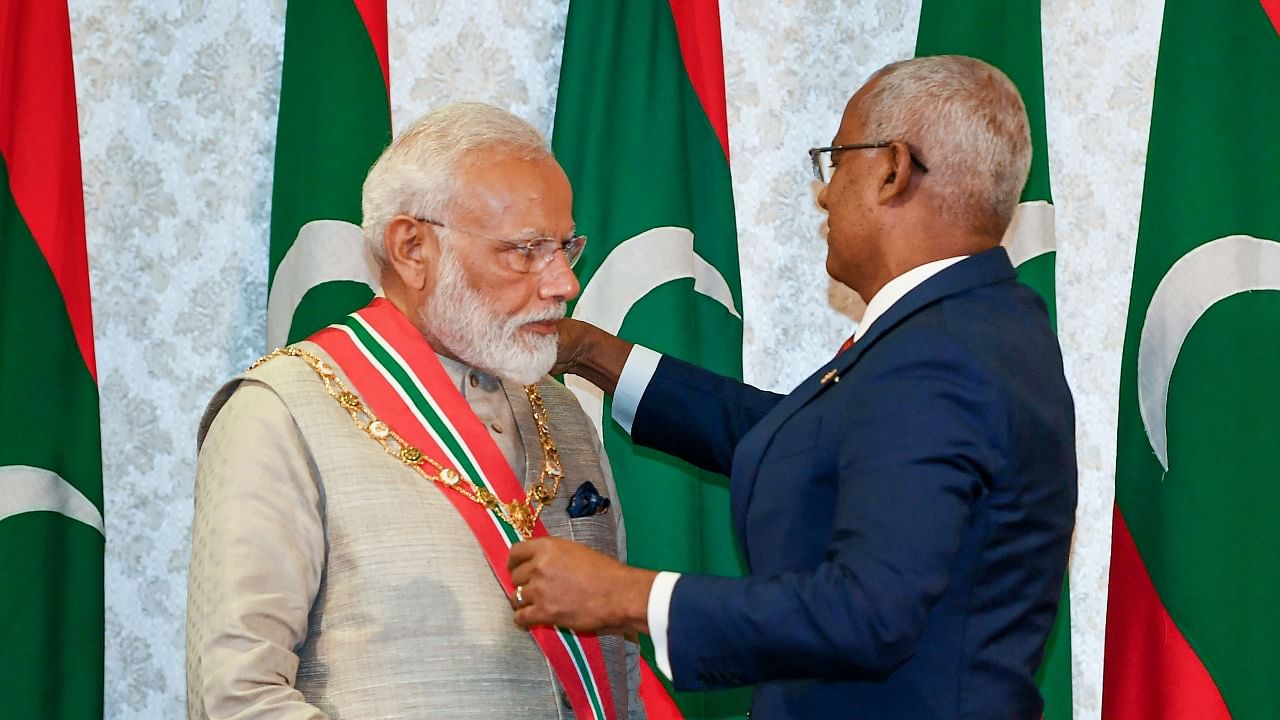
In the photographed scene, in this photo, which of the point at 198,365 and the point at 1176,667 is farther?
the point at 198,365

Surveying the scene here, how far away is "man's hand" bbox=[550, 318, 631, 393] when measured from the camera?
2488 millimetres

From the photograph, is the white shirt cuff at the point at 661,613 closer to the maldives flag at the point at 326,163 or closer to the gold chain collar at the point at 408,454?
the gold chain collar at the point at 408,454

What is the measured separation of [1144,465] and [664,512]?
96 centimetres

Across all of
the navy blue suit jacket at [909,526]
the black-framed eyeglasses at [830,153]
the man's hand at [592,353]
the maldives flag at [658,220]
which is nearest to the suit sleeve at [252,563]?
the navy blue suit jacket at [909,526]

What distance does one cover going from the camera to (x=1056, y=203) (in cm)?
302

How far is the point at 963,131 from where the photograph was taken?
1891 mm

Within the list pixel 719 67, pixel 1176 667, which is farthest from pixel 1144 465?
pixel 719 67

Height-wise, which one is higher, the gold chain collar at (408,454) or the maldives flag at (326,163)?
the maldives flag at (326,163)

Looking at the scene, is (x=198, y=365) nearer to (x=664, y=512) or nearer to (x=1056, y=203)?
(x=664, y=512)

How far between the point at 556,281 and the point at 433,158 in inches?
10.4

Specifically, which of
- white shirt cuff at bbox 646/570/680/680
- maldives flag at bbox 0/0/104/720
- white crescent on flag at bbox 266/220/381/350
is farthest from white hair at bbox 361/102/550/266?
maldives flag at bbox 0/0/104/720

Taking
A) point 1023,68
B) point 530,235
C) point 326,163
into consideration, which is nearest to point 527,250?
point 530,235

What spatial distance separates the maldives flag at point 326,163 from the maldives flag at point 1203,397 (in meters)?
1.57

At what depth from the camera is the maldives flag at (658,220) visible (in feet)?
9.01
